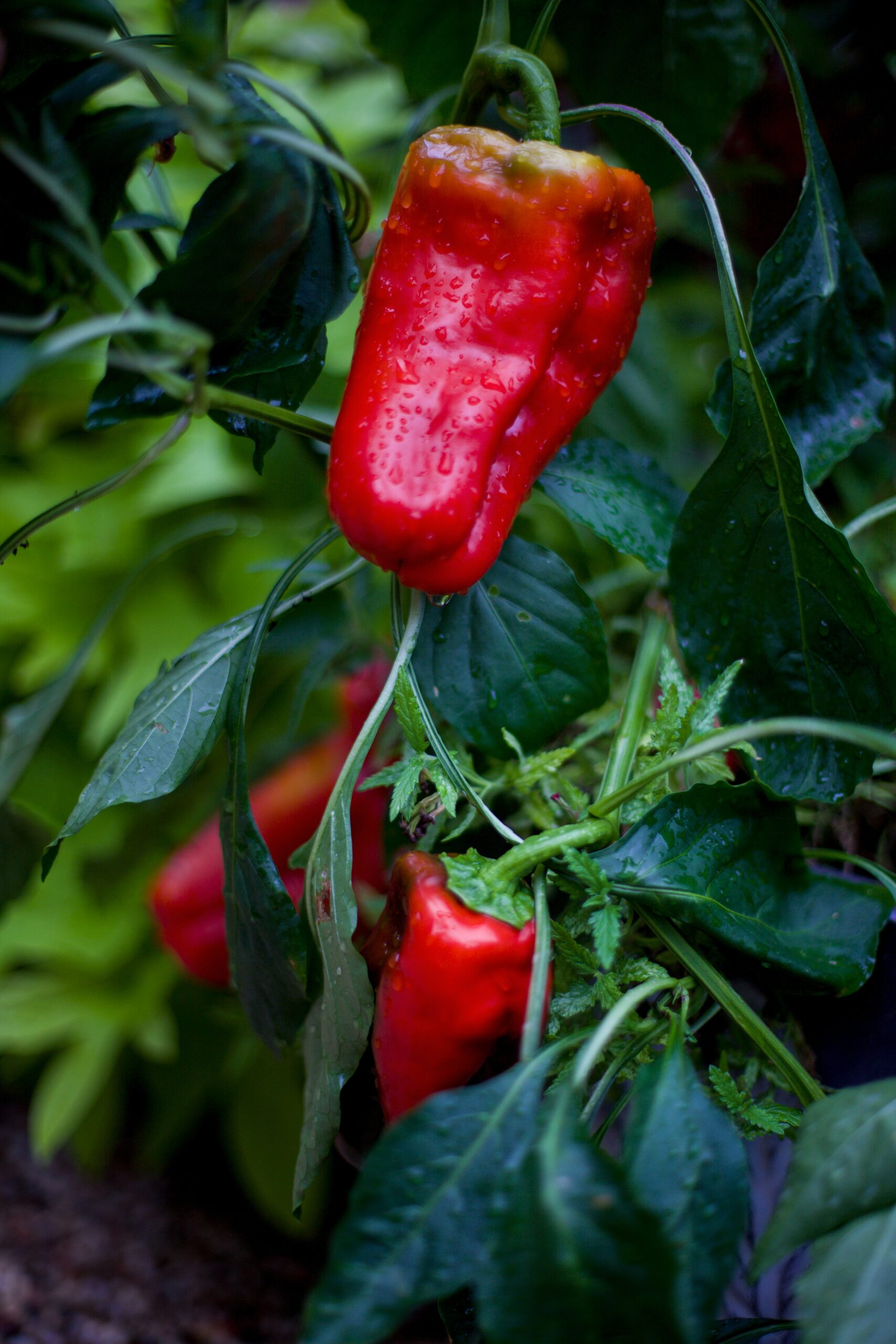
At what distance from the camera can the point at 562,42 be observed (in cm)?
57

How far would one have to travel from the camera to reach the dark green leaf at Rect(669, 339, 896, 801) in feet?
1.35

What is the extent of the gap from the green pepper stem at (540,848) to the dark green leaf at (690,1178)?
0.09m

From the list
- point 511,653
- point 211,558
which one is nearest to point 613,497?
point 511,653

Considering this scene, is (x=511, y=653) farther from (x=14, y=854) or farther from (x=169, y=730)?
(x=14, y=854)

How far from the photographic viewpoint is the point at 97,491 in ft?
1.30

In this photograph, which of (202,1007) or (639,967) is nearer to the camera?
(639,967)

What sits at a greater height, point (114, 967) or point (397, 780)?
point (397, 780)

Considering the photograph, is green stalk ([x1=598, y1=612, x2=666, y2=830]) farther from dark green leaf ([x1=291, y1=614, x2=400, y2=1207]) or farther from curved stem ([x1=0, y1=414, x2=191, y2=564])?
curved stem ([x1=0, y1=414, x2=191, y2=564])

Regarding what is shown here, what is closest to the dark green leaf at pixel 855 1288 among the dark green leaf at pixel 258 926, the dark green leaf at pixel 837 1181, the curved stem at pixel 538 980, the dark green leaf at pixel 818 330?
the dark green leaf at pixel 837 1181

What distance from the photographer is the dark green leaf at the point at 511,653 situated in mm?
452

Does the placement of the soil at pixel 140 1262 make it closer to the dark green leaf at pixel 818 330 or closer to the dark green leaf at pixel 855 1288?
the dark green leaf at pixel 855 1288

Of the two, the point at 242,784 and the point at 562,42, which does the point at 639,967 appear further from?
the point at 562,42

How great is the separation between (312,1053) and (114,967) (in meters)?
0.63

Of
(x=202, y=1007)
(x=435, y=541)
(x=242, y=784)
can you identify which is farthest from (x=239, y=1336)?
(x=435, y=541)
